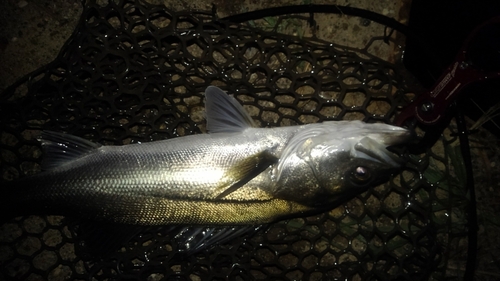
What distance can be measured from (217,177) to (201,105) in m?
0.74

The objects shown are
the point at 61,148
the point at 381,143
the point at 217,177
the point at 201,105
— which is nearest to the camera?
the point at 381,143

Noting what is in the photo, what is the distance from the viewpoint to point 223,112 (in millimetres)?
2361

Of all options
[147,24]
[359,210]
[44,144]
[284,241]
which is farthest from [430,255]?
[44,144]

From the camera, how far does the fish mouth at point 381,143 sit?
6.99 feet

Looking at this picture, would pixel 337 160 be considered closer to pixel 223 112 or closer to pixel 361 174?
pixel 361 174

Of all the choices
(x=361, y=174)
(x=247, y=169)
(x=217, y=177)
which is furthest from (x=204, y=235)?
(x=361, y=174)

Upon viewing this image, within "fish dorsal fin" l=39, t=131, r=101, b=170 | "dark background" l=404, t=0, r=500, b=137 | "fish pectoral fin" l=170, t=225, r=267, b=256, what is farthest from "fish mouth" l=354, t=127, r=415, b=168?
"fish dorsal fin" l=39, t=131, r=101, b=170

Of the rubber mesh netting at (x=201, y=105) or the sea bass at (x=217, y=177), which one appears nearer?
the sea bass at (x=217, y=177)

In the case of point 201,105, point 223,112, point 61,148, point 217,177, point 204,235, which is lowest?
point 204,235

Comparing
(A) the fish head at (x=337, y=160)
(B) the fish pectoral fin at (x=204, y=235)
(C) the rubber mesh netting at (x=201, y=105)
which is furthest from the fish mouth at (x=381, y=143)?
(B) the fish pectoral fin at (x=204, y=235)

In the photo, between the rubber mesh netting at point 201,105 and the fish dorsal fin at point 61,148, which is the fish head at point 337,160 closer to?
the rubber mesh netting at point 201,105

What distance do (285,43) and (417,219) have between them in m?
1.61

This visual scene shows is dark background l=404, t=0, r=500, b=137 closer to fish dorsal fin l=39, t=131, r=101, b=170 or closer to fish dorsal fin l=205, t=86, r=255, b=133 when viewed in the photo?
fish dorsal fin l=205, t=86, r=255, b=133

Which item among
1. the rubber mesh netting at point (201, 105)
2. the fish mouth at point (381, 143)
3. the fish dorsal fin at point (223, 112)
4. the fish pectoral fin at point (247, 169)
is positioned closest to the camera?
the fish mouth at point (381, 143)
